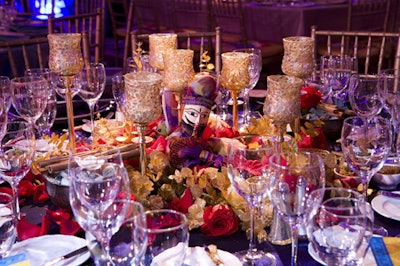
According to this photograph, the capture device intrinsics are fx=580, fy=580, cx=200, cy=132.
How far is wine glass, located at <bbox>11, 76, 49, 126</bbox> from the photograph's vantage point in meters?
1.62

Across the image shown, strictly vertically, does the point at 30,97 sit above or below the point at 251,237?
above

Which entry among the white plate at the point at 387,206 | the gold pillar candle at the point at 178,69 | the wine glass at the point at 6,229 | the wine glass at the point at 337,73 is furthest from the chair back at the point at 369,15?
the wine glass at the point at 6,229

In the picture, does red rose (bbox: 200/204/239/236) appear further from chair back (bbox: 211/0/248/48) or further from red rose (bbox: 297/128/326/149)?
chair back (bbox: 211/0/248/48)

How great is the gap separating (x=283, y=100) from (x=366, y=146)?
22cm

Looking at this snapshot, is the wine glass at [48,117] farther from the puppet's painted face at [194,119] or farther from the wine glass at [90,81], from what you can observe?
the puppet's painted face at [194,119]

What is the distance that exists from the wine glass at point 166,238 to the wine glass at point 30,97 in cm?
85

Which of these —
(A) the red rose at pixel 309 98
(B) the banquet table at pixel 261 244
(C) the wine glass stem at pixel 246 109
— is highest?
(A) the red rose at pixel 309 98

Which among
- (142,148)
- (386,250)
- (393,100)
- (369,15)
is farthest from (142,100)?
(369,15)

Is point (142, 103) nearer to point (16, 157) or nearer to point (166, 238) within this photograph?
point (16, 157)

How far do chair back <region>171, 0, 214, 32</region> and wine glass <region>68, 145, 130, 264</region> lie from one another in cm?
371

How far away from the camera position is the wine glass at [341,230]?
0.90 m

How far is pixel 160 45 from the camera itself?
1.69 m

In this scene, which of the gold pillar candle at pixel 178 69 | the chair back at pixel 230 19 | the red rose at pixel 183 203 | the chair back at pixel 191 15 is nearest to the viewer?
the red rose at pixel 183 203

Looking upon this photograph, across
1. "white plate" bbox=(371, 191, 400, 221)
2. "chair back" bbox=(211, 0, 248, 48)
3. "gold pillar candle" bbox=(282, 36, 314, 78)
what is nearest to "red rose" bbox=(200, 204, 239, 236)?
"white plate" bbox=(371, 191, 400, 221)
